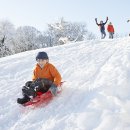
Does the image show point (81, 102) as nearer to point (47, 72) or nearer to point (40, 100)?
point (40, 100)

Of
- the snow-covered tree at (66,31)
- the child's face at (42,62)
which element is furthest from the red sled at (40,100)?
the snow-covered tree at (66,31)

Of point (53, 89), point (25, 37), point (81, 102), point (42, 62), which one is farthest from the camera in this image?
point (25, 37)

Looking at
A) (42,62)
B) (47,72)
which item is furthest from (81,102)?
(42,62)

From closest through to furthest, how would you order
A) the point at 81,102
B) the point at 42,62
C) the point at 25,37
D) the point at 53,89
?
the point at 81,102, the point at 53,89, the point at 42,62, the point at 25,37

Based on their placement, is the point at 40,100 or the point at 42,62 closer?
the point at 40,100

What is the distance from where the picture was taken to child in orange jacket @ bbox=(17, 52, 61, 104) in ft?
23.3

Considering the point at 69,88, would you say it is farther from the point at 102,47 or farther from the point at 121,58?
the point at 102,47

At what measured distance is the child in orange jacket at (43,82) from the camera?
23.3ft


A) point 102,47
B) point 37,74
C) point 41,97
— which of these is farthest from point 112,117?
point 102,47

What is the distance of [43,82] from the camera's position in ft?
23.4

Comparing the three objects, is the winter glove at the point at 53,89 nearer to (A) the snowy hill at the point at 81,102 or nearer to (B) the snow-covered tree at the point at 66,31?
(A) the snowy hill at the point at 81,102

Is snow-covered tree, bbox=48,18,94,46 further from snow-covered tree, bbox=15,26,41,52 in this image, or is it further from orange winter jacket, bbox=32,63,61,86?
orange winter jacket, bbox=32,63,61,86

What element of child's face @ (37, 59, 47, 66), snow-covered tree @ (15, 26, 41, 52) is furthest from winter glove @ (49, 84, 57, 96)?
snow-covered tree @ (15, 26, 41, 52)

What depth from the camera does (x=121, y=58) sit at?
30.7ft
